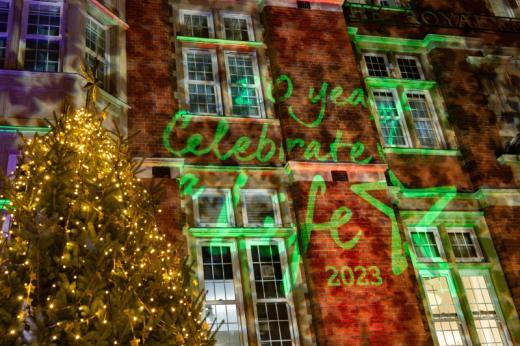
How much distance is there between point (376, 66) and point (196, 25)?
170 inches

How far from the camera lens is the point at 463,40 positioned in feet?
43.8

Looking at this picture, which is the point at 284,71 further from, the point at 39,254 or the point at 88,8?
the point at 39,254

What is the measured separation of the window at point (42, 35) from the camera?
9422 millimetres

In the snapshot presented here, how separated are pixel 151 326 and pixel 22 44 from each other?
19.5 feet

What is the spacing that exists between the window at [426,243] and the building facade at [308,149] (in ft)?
0.09

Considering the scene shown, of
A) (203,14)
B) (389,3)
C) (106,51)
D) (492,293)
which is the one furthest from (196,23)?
(492,293)

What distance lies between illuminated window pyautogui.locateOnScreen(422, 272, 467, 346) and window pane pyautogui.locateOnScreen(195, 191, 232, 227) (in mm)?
3996

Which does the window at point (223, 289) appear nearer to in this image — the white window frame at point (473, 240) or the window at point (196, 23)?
the white window frame at point (473, 240)

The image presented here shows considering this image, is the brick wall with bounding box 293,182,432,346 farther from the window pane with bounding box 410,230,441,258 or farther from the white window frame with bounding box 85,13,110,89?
the white window frame with bounding box 85,13,110,89

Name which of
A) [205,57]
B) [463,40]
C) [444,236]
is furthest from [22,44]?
[463,40]

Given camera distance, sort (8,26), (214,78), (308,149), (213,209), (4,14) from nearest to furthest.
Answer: (8,26) → (4,14) → (213,209) → (308,149) → (214,78)

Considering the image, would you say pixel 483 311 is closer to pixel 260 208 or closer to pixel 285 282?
pixel 285 282

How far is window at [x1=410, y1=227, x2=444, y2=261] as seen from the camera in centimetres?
1073

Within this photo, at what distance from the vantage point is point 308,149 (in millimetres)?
10672
